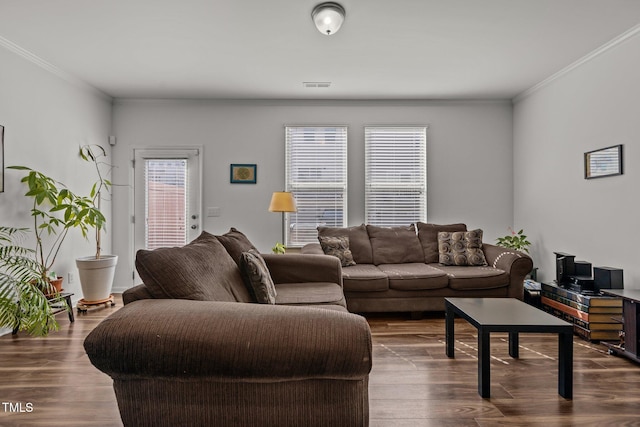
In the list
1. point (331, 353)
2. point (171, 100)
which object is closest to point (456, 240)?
point (331, 353)

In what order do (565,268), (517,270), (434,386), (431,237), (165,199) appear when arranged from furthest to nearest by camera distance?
(165,199), (431,237), (517,270), (565,268), (434,386)

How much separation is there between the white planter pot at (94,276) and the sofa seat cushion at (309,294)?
90.6 inches

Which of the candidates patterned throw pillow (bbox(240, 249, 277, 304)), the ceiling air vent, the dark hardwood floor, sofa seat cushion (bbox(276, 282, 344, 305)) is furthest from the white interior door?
patterned throw pillow (bbox(240, 249, 277, 304))

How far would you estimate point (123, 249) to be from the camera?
5.02 m

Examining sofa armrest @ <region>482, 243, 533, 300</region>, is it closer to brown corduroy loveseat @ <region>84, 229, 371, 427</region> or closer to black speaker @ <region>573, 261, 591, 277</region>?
black speaker @ <region>573, 261, 591, 277</region>

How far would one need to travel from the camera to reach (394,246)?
4.42 meters

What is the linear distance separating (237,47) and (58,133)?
88.3 inches

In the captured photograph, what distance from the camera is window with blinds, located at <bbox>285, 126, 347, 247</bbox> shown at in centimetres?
507

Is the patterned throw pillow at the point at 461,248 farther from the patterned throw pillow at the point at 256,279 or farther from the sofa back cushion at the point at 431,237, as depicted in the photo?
the patterned throw pillow at the point at 256,279

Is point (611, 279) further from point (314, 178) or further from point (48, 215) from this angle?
point (48, 215)

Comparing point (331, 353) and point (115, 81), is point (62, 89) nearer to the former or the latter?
point (115, 81)

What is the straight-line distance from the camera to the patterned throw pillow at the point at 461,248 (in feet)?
13.5

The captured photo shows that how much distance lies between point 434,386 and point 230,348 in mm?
1527

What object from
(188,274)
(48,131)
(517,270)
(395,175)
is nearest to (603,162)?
(517,270)
